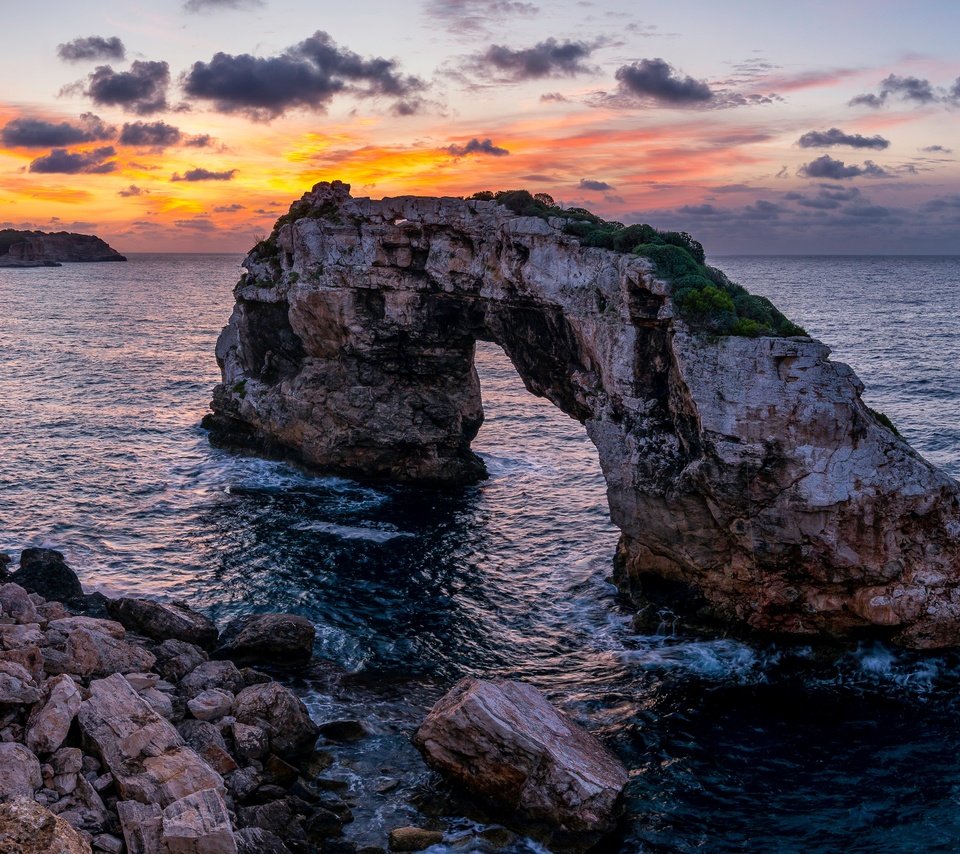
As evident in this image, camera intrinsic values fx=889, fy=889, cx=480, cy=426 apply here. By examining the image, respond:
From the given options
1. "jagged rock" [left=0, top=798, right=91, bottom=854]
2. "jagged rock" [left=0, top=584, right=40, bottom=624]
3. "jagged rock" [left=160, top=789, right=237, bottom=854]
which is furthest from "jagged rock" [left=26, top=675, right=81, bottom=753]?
"jagged rock" [left=0, top=798, right=91, bottom=854]

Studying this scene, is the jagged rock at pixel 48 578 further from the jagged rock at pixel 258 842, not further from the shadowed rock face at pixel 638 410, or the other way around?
the shadowed rock face at pixel 638 410

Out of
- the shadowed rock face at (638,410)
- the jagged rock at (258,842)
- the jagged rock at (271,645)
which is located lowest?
the jagged rock at (258,842)

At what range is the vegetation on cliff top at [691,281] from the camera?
96.5 feet

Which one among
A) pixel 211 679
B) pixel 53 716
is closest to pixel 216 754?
pixel 53 716

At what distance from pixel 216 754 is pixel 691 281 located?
20.7 meters

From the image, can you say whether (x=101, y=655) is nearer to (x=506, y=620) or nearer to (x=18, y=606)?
(x=18, y=606)

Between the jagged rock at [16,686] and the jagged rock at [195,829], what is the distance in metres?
5.08

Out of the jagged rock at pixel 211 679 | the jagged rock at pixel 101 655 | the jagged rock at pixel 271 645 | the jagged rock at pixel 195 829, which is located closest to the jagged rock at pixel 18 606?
the jagged rock at pixel 101 655

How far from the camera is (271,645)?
29594 millimetres

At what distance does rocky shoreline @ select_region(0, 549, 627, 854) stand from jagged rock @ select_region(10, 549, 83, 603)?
5629mm

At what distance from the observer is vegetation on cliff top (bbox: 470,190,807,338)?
1158 inches

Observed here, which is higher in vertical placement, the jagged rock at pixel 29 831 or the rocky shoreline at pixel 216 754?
the jagged rock at pixel 29 831

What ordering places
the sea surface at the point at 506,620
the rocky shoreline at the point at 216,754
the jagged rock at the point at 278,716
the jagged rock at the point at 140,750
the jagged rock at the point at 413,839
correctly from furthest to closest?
the jagged rock at the point at 278,716, the sea surface at the point at 506,620, the jagged rock at the point at 413,839, the jagged rock at the point at 140,750, the rocky shoreline at the point at 216,754

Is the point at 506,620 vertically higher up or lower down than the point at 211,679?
lower down
